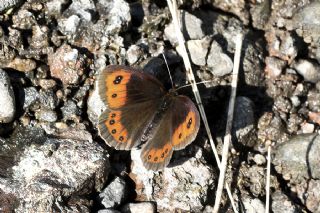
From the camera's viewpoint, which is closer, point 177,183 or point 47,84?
point 177,183

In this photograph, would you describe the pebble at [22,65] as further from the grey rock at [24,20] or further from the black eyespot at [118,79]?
the black eyespot at [118,79]

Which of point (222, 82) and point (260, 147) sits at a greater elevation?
point (222, 82)

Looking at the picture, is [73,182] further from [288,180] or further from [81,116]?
[288,180]

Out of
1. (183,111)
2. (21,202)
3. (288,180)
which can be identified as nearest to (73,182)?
(21,202)

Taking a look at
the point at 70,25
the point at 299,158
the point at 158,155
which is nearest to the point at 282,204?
the point at 299,158

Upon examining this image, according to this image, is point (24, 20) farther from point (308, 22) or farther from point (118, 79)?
point (308, 22)

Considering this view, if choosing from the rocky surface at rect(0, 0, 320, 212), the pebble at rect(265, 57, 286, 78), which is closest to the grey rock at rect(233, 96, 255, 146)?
the rocky surface at rect(0, 0, 320, 212)
